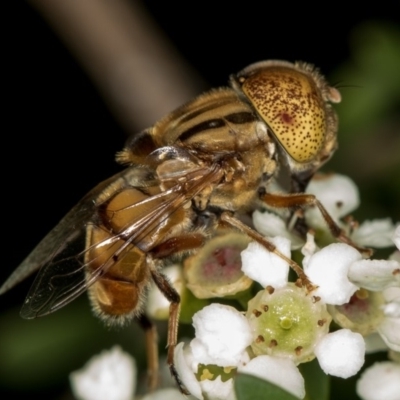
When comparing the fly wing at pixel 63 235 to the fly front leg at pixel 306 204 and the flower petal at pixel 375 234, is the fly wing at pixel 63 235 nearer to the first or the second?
the fly front leg at pixel 306 204

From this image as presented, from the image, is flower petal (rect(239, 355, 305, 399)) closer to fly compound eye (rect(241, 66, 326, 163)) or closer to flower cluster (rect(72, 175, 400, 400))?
flower cluster (rect(72, 175, 400, 400))

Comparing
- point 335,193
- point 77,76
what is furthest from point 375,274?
point 77,76

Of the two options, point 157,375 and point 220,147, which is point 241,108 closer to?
point 220,147

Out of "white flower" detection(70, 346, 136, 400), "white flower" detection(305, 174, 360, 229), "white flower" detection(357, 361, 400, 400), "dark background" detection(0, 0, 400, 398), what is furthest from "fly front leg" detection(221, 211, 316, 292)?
"dark background" detection(0, 0, 400, 398)

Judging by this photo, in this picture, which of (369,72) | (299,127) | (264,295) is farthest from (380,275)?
(369,72)

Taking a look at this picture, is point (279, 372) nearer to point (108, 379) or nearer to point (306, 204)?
point (306, 204)
